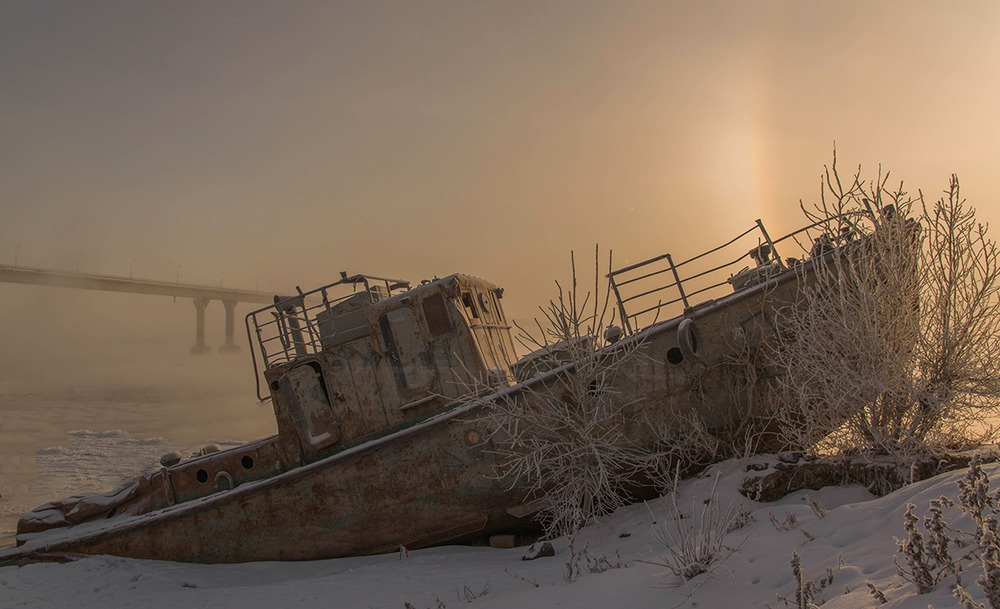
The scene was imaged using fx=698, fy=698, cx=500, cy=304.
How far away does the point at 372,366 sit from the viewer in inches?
388

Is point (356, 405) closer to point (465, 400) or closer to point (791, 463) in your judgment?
point (465, 400)

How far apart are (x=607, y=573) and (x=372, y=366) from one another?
17.2ft

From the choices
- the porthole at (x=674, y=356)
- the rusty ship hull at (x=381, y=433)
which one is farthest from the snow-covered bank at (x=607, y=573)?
the porthole at (x=674, y=356)

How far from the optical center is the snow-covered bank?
4203 mm

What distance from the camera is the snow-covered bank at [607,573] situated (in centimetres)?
420

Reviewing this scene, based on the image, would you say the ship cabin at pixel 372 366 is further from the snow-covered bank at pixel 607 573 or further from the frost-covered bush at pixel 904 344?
the frost-covered bush at pixel 904 344

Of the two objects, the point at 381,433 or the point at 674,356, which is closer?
the point at 674,356

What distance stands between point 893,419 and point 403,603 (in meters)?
5.15

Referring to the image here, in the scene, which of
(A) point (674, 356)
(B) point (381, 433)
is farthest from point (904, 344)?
(B) point (381, 433)

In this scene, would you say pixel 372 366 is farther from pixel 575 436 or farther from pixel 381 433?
pixel 575 436

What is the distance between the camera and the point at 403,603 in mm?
6582

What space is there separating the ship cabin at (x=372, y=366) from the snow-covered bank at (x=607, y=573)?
1.80 m

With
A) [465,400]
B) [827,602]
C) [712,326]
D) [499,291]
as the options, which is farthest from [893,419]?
[499,291]

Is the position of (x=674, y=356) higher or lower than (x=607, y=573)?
higher
